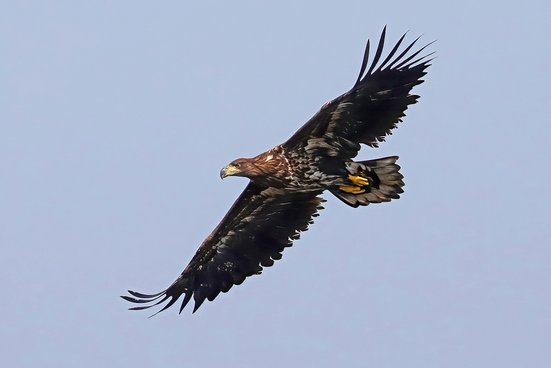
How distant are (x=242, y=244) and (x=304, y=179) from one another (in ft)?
6.08

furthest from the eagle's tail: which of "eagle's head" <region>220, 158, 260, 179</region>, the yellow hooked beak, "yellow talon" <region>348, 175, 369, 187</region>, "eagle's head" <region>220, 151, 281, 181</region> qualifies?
the yellow hooked beak

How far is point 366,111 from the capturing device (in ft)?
65.2

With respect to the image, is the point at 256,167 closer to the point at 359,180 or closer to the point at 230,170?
the point at 230,170

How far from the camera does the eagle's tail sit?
66.8 ft

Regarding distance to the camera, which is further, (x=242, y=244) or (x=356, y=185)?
(x=242, y=244)

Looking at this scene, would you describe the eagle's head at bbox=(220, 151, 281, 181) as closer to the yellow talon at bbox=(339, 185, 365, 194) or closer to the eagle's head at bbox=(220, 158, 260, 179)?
the eagle's head at bbox=(220, 158, 260, 179)

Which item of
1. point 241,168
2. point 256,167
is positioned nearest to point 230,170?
point 241,168

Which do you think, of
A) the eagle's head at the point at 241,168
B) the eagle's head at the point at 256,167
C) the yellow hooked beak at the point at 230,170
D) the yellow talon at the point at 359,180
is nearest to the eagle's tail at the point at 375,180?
the yellow talon at the point at 359,180

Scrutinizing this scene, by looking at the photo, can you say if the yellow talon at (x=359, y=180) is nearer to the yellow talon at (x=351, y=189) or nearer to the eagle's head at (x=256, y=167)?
the yellow talon at (x=351, y=189)

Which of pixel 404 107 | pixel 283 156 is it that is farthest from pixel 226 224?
pixel 404 107

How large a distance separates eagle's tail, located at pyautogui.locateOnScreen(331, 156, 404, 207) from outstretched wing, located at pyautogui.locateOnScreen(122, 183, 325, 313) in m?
1.10

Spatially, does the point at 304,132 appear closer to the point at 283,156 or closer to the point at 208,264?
the point at 283,156

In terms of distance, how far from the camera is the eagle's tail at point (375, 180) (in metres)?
20.4

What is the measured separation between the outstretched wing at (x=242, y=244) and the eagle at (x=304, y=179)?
13 millimetres
